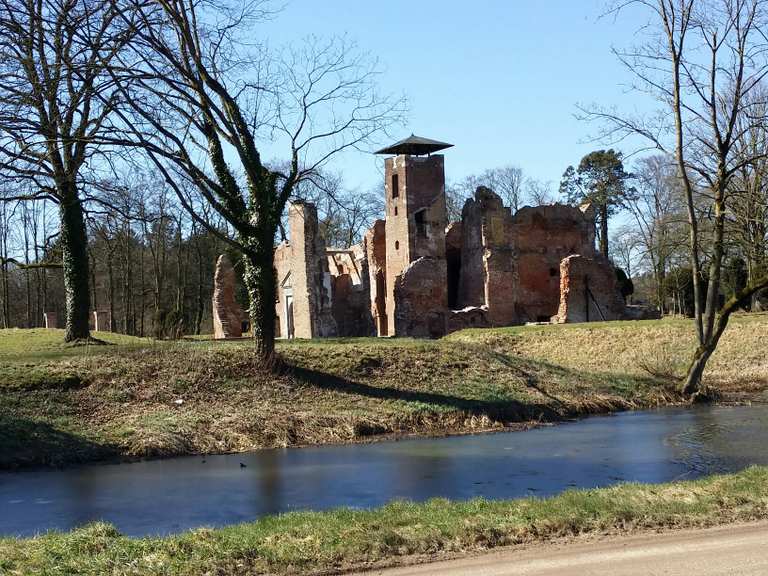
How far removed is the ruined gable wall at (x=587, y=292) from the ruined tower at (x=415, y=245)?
598 centimetres

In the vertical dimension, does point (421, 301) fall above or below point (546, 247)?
below

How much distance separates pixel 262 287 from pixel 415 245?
24.3 metres

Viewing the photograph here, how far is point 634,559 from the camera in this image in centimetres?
751

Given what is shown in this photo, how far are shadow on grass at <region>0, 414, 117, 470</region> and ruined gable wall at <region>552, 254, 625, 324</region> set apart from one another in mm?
31058

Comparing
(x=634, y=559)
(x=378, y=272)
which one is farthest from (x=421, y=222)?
(x=634, y=559)

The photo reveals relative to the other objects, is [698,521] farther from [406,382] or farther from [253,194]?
[253,194]

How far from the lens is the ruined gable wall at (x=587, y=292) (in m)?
44.4

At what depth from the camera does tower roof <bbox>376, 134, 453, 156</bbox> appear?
4756 cm

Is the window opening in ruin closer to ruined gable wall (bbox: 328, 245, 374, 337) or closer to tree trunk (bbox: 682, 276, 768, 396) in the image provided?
ruined gable wall (bbox: 328, 245, 374, 337)

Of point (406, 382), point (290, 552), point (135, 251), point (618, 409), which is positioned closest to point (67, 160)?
point (406, 382)

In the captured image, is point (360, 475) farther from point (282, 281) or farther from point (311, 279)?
point (282, 281)

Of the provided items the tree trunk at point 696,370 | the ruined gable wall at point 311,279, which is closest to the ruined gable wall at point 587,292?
the ruined gable wall at point 311,279

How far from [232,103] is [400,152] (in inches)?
1143

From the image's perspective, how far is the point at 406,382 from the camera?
848 inches
